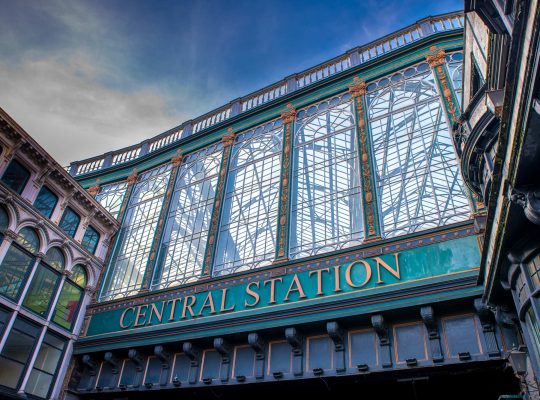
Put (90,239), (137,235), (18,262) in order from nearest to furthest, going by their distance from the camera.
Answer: (18,262) → (90,239) → (137,235)

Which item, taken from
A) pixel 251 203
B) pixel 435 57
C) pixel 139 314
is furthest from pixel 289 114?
pixel 139 314

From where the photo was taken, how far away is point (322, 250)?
564 inches

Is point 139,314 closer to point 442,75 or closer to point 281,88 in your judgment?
point 281,88

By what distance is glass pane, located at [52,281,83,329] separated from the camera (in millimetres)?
17062

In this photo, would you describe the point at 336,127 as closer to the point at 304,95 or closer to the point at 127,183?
the point at 304,95

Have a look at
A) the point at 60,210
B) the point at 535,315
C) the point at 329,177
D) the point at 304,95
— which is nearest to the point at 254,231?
the point at 329,177

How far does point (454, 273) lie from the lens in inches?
446

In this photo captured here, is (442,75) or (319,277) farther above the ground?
(442,75)

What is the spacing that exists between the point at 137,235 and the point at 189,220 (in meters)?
2.98

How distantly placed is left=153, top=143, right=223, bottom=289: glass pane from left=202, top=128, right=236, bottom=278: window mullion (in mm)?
359

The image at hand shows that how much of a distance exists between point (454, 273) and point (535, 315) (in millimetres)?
3755

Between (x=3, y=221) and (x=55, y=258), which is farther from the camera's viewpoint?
(x=55, y=258)

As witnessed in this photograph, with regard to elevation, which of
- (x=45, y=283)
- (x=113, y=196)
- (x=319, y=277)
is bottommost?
(x=319, y=277)

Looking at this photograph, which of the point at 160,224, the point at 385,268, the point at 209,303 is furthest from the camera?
the point at 160,224
